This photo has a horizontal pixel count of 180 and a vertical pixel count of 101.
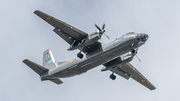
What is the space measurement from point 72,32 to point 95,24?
372cm

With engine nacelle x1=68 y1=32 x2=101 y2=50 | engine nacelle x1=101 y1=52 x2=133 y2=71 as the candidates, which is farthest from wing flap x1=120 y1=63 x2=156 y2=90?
engine nacelle x1=68 y1=32 x2=101 y2=50

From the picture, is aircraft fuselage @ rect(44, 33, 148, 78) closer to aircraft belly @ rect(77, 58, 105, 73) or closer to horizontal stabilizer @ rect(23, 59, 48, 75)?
aircraft belly @ rect(77, 58, 105, 73)

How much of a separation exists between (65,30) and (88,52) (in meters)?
4.61

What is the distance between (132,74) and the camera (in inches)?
1893

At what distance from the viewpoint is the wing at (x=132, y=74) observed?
4667 cm

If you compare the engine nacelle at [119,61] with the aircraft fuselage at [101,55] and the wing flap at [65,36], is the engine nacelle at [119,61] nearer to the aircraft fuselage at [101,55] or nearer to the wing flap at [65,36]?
the aircraft fuselage at [101,55]

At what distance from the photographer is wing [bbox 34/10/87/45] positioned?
38713mm

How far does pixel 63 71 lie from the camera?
141 feet

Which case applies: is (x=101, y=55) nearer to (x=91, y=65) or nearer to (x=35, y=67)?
(x=91, y=65)

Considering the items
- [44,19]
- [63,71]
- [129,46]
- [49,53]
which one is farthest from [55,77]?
[129,46]

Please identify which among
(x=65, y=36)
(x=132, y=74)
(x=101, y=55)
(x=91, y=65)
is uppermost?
(x=65, y=36)

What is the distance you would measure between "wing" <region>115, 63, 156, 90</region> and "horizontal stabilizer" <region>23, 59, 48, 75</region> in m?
12.4

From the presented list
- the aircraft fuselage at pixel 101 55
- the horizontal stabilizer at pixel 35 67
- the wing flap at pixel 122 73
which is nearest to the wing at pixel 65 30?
the aircraft fuselage at pixel 101 55

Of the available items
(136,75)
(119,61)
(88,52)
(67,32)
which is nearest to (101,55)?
(88,52)
